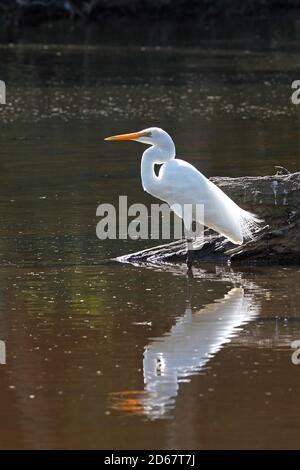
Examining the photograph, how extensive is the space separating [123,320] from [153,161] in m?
2.60

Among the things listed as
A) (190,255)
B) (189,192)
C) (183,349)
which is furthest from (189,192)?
(183,349)

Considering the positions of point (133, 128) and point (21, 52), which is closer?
point (133, 128)

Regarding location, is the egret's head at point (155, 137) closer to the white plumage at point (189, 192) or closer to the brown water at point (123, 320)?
the white plumage at point (189, 192)

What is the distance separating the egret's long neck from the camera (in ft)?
41.2

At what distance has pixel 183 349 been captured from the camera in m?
9.62

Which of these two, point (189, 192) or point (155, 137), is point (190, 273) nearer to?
point (189, 192)

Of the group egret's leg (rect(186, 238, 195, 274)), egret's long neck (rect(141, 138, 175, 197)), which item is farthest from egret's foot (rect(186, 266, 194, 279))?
egret's long neck (rect(141, 138, 175, 197))

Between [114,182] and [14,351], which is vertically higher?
[114,182]

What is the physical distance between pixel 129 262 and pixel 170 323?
233 centimetres

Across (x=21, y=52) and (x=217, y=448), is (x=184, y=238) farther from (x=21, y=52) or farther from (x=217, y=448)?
(x=21, y=52)

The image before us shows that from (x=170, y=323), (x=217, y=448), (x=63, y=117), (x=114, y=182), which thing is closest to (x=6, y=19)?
(x=63, y=117)

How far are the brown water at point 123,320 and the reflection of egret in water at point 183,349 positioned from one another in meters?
0.02

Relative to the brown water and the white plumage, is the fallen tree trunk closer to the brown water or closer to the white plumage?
the white plumage

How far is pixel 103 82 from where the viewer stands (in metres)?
29.4
